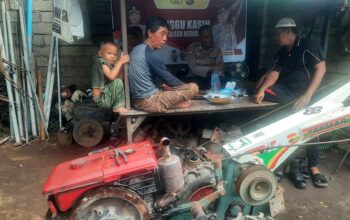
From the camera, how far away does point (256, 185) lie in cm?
243

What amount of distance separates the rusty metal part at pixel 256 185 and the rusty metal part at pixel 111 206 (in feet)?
2.60

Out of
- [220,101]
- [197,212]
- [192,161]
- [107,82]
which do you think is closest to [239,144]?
[192,161]

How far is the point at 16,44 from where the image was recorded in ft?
18.4

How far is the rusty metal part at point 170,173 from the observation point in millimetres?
2512

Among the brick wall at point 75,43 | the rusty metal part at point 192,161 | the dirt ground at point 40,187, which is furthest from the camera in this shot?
the brick wall at point 75,43

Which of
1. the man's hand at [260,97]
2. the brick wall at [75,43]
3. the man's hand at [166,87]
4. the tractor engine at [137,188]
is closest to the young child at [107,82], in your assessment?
the man's hand at [166,87]

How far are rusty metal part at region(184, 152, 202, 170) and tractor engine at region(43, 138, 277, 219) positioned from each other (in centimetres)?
26

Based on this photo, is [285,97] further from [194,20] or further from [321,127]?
[194,20]

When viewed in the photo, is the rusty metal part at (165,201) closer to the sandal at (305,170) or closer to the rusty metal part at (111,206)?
the rusty metal part at (111,206)

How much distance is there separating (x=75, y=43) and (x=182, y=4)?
2457 millimetres

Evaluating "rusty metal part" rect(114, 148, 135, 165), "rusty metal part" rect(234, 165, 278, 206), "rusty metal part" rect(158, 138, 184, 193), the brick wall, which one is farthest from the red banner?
"rusty metal part" rect(234, 165, 278, 206)

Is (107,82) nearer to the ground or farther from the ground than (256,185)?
farther from the ground

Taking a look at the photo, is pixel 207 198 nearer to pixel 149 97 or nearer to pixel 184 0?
pixel 149 97

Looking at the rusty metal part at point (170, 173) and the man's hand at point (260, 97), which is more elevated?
the man's hand at point (260, 97)
